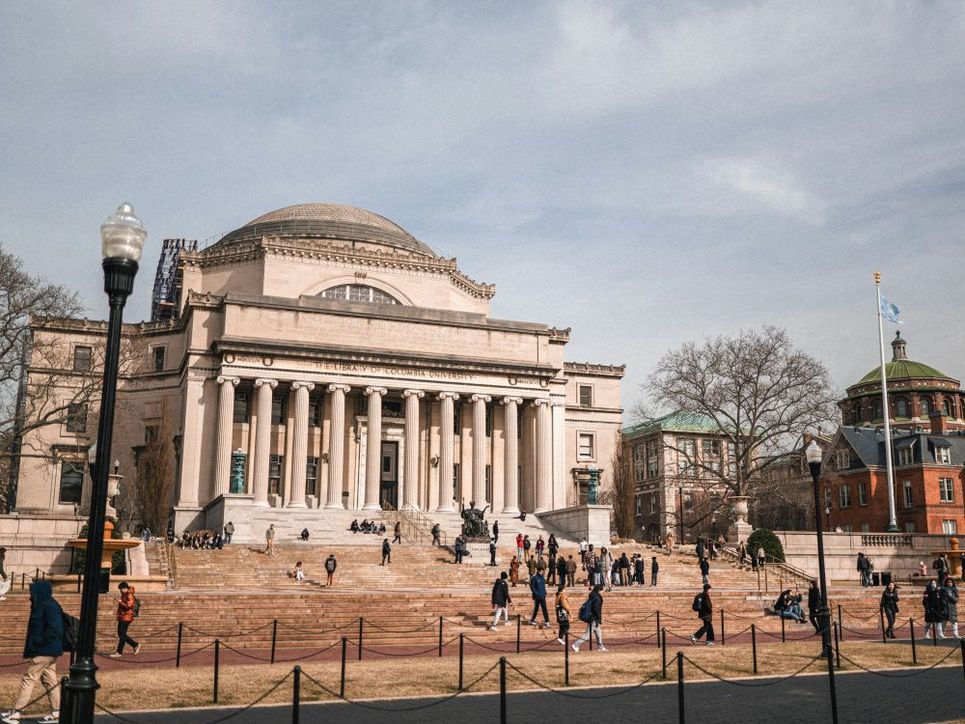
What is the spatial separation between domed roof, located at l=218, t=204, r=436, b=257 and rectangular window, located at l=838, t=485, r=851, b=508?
131 ft

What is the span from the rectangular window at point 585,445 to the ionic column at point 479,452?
14.4 metres

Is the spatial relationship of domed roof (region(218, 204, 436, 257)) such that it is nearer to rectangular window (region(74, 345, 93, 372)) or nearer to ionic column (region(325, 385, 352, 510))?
rectangular window (region(74, 345, 93, 372))

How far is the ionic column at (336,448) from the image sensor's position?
5962 centimetres

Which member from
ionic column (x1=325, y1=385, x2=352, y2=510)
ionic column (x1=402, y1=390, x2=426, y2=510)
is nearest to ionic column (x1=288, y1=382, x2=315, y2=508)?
ionic column (x1=325, y1=385, x2=352, y2=510)

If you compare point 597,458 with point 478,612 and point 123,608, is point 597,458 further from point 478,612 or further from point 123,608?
point 123,608

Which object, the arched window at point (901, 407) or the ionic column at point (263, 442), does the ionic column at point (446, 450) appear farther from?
the arched window at point (901, 407)

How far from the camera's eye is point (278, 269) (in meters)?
70.5

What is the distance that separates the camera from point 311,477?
62.7 meters

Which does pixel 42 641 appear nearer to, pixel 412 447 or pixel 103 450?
pixel 103 450

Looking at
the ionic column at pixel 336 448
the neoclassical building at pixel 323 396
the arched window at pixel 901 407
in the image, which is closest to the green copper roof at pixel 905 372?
the arched window at pixel 901 407

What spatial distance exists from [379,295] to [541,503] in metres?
20.9

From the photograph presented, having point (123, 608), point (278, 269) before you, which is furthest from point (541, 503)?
point (123, 608)

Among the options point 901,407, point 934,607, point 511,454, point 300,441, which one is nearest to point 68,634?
point 934,607

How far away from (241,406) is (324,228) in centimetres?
1949
